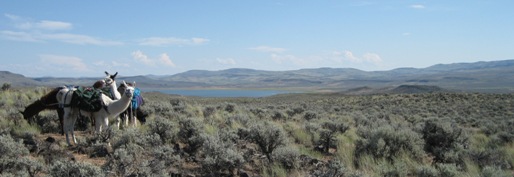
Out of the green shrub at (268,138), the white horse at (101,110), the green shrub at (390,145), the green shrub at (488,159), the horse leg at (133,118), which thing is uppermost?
the white horse at (101,110)

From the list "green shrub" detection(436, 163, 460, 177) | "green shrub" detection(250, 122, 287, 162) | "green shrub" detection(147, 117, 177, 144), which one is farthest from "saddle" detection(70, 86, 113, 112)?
"green shrub" detection(436, 163, 460, 177)

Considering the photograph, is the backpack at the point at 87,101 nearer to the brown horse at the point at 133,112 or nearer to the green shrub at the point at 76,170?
the brown horse at the point at 133,112

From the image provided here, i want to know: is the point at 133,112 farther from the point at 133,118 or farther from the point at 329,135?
the point at 329,135

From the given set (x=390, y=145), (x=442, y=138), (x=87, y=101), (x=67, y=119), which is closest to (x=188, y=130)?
(x=87, y=101)

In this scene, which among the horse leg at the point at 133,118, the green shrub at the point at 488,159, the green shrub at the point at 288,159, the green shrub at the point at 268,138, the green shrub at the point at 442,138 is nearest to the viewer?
the green shrub at the point at 288,159

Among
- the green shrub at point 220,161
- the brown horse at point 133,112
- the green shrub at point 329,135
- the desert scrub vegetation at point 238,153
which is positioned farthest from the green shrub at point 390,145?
the brown horse at point 133,112

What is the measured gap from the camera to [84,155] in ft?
25.6

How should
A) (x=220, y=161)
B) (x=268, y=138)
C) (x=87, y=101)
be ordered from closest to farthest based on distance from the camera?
(x=220, y=161) → (x=268, y=138) → (x=87, y=101)

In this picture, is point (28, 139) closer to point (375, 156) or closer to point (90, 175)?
point (90, 175)

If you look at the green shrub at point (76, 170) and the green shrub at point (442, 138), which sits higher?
the green shrub at point (76, 170)

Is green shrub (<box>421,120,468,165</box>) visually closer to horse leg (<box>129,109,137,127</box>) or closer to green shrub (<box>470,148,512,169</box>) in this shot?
green shrub (<box>470,148,512,169</box>)

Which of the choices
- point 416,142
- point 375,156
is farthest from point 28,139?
point 416,142

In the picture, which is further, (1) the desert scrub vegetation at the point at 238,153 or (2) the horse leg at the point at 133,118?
(2) the horse leg at the point at 133,118

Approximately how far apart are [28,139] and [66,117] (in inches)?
34.5
